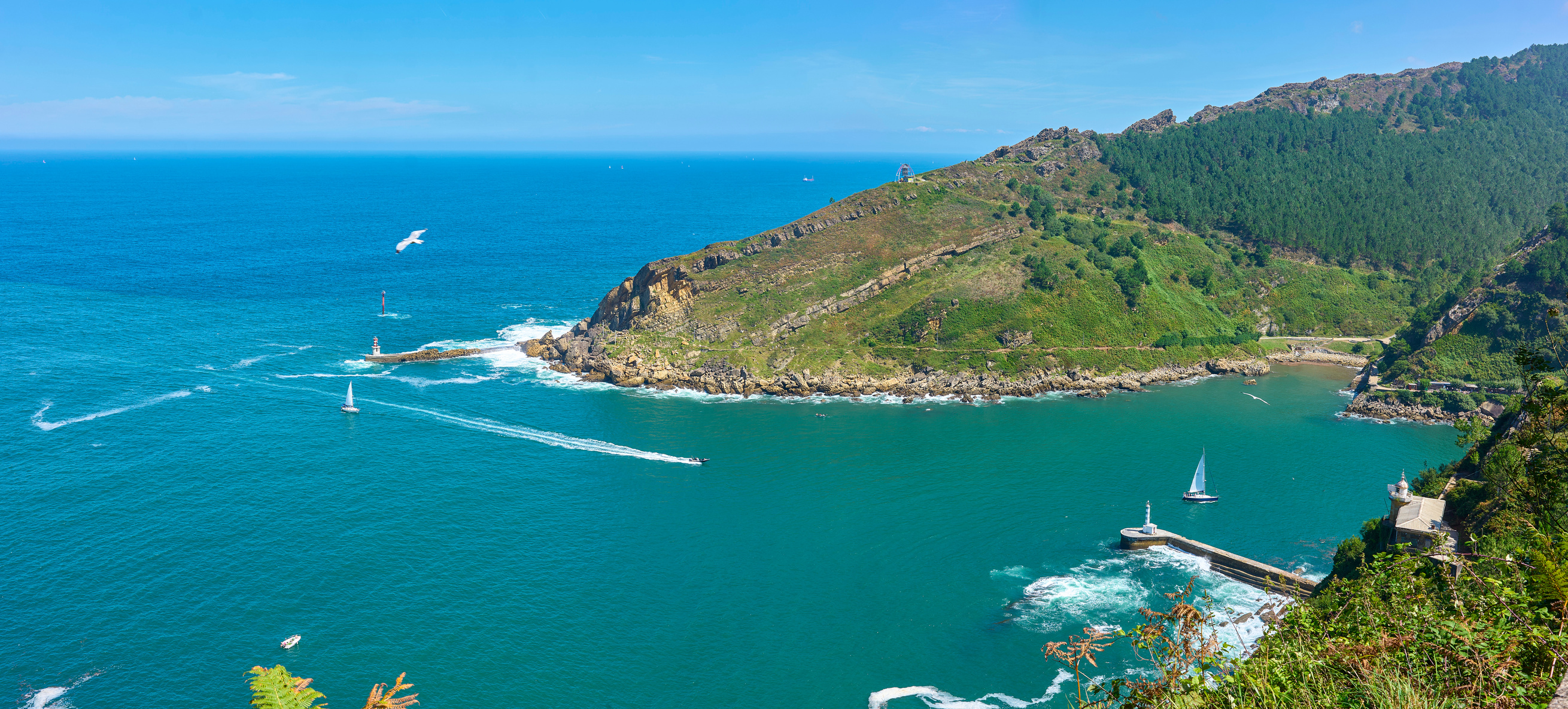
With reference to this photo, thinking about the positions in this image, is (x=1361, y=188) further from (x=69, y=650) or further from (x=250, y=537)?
(x=69, y=650)

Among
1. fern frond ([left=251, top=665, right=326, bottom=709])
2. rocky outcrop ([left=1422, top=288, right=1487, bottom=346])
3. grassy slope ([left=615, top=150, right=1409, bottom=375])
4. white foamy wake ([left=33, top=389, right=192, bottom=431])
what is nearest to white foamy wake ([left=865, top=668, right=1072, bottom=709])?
fern frond ([left=251, top=665, right=326, bottom=709])

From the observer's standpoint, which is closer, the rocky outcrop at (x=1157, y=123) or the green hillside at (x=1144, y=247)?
the green hillside at (x=1144, y=247)

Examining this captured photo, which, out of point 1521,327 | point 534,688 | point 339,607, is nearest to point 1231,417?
point 1521,327

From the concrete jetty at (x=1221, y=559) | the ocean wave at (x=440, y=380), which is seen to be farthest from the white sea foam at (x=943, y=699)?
the ocean wave at (x=440, y=380)

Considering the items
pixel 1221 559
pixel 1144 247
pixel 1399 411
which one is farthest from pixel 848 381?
pixel 1144 247

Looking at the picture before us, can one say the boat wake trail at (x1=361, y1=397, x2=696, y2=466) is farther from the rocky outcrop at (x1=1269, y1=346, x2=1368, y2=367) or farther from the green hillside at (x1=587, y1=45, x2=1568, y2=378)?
the rocky outcrop at (x1=1269, y1=346, x2=1368, y2=367)

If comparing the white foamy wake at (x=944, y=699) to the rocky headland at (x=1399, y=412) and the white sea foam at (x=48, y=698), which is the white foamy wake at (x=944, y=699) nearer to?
the white sea foam at (x=48, y=698)
